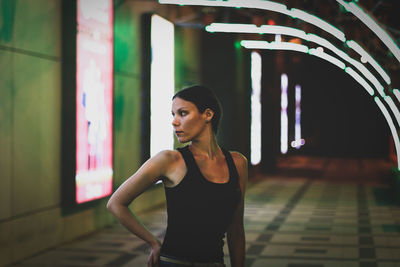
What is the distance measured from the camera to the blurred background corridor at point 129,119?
8836 mm

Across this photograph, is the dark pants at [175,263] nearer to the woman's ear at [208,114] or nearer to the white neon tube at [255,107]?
the woman's ear at [208,114]

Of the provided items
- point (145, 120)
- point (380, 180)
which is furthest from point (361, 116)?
point (145, 120)

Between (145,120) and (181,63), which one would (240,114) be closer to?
(181,63)

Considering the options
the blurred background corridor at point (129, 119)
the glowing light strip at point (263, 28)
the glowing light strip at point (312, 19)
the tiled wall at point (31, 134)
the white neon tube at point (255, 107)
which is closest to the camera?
the glowing light strip at point (312, 19)

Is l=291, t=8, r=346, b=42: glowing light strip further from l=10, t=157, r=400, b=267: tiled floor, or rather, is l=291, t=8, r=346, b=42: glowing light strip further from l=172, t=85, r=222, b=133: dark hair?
l=172, t=85, r=222, b=133: dark hair

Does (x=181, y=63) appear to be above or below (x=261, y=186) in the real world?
above

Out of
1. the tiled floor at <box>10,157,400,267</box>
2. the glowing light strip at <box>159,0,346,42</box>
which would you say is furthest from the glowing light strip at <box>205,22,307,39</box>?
the tiled floor at <box>10,157,400,267</box>

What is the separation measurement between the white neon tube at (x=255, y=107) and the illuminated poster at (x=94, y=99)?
1377 centimetres

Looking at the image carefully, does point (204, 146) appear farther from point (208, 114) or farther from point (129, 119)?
point (129, 119)

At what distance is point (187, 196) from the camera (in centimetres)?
271

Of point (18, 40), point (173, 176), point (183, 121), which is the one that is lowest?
point (173, 176)

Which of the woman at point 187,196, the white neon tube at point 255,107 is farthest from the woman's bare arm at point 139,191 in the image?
the white neon tube at point 255,107

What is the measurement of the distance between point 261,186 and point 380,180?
5777 millimetres

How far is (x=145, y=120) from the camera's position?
14.2 metres
